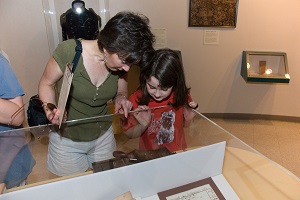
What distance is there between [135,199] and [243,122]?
9.07 ft

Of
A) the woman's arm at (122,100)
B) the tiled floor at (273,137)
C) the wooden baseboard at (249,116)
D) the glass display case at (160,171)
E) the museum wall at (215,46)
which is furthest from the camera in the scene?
the wooden baseboard at (249,116)

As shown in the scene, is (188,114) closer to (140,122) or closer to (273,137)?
(140,122)

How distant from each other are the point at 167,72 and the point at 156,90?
0.40 ft

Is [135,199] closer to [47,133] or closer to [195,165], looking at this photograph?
[195,165]

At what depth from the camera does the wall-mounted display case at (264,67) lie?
298cm

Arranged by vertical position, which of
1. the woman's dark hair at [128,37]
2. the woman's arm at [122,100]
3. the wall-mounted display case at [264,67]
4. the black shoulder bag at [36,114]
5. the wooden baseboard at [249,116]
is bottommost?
the wooden baseboard at [249,116]

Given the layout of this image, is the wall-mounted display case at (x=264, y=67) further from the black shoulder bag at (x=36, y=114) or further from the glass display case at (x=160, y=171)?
the black shoulder bag at (x=36, y=114)

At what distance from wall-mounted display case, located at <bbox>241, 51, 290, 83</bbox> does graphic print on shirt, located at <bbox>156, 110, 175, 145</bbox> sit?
78.5 inches

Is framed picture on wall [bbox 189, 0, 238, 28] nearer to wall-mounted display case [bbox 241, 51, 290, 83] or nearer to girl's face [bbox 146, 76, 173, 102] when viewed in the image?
wall-mounted display case [bbox 241, 51, 290, 83]

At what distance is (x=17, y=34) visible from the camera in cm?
284

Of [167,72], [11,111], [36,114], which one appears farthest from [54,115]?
[167,72]

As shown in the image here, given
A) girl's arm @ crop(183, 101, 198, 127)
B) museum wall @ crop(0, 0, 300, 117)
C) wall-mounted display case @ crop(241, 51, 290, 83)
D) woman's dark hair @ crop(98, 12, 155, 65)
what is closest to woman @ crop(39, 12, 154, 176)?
woman's dark hair @ crop(98, 12, 155, 65)

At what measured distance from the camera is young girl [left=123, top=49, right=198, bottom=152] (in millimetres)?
1213

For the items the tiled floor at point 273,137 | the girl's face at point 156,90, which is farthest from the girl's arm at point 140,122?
the tiled floor at point 273,137
